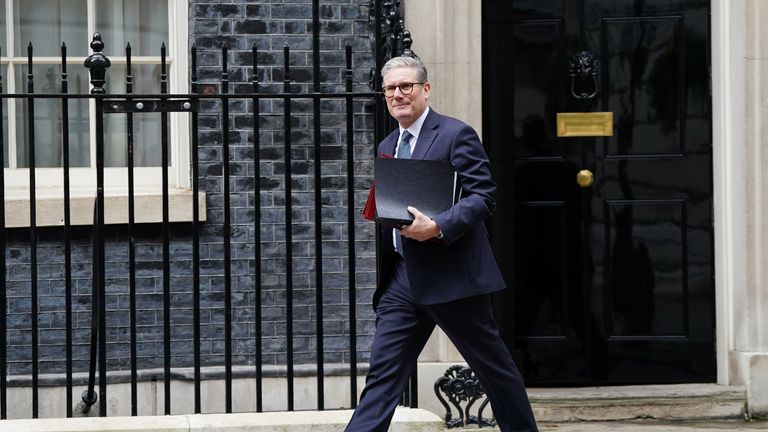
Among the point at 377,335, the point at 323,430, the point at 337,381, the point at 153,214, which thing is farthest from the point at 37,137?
the point at 377,335

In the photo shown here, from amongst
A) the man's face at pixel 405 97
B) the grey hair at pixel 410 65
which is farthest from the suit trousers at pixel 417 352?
the grey hair at pixel 410 65

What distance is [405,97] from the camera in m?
5.56

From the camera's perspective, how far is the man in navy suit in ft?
18.1

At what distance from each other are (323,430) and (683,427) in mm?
2128

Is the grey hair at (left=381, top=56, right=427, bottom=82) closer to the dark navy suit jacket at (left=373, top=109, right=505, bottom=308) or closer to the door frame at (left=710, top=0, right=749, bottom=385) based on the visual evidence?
the dark navy suit jacket at (left=373, top=109, right=505, bottom=308)

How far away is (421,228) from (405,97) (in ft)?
1.74

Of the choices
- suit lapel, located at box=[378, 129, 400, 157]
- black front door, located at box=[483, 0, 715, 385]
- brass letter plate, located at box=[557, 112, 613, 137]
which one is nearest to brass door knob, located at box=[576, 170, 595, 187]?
black front door, located at box=[483, 0, 715, 385]

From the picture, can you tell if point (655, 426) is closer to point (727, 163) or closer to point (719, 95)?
point (727, 163)

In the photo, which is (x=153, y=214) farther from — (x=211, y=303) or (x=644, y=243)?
(x=644, y=243)

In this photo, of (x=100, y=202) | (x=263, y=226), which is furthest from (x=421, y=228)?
(x=263, y=226)

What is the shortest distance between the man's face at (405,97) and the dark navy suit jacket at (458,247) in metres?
0.11

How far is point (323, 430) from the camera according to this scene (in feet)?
21.2

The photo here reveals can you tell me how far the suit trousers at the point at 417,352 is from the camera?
556 centimetres

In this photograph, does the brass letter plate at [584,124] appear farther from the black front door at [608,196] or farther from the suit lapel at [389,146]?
the suit lapel at [389,146]
